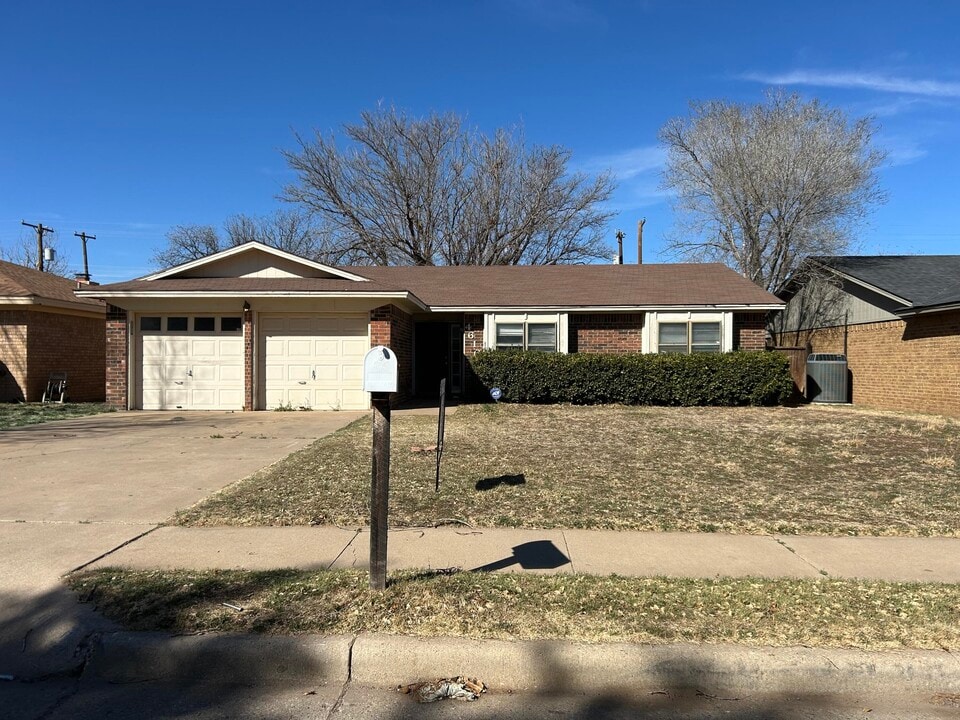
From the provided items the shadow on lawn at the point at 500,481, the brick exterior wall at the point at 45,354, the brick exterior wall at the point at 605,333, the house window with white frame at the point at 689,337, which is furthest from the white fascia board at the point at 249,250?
the shadow on lawn at the point at 500,481

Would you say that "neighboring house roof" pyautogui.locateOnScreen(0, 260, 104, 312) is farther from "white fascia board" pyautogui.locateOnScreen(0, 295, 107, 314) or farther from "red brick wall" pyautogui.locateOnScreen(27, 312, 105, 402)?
"red brick wall" pyautogui.locateOnScreen(27, 312, 105, 402)

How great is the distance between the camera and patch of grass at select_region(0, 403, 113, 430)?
42.9 ft

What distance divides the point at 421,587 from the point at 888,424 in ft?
36.2

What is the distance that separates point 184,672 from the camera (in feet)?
11.8

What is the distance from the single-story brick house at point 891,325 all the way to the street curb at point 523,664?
13227 mm

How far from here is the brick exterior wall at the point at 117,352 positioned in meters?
15.0

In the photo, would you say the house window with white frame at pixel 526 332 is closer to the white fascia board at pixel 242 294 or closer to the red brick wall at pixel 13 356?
the white fascia board at pixel 242 294

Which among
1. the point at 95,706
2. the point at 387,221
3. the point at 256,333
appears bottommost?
the point at 95,706

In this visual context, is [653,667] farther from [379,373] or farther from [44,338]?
[44,338]

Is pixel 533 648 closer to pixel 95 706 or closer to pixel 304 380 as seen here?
pixel 95 706

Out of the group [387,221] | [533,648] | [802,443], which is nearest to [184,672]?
[533,648]

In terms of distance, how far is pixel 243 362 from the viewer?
49.4 feet

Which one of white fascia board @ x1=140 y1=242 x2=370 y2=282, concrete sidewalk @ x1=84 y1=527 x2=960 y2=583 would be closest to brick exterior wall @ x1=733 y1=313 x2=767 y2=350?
white fascia board @ x1=140 y1=242 x2=370 y2=282

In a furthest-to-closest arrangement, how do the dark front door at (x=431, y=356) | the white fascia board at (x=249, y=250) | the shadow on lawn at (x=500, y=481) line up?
the dark front door at (x=431, y=356) < the white fascia board at (x=249, y=250) < the shadow on lawn at (x=500, y=481)
